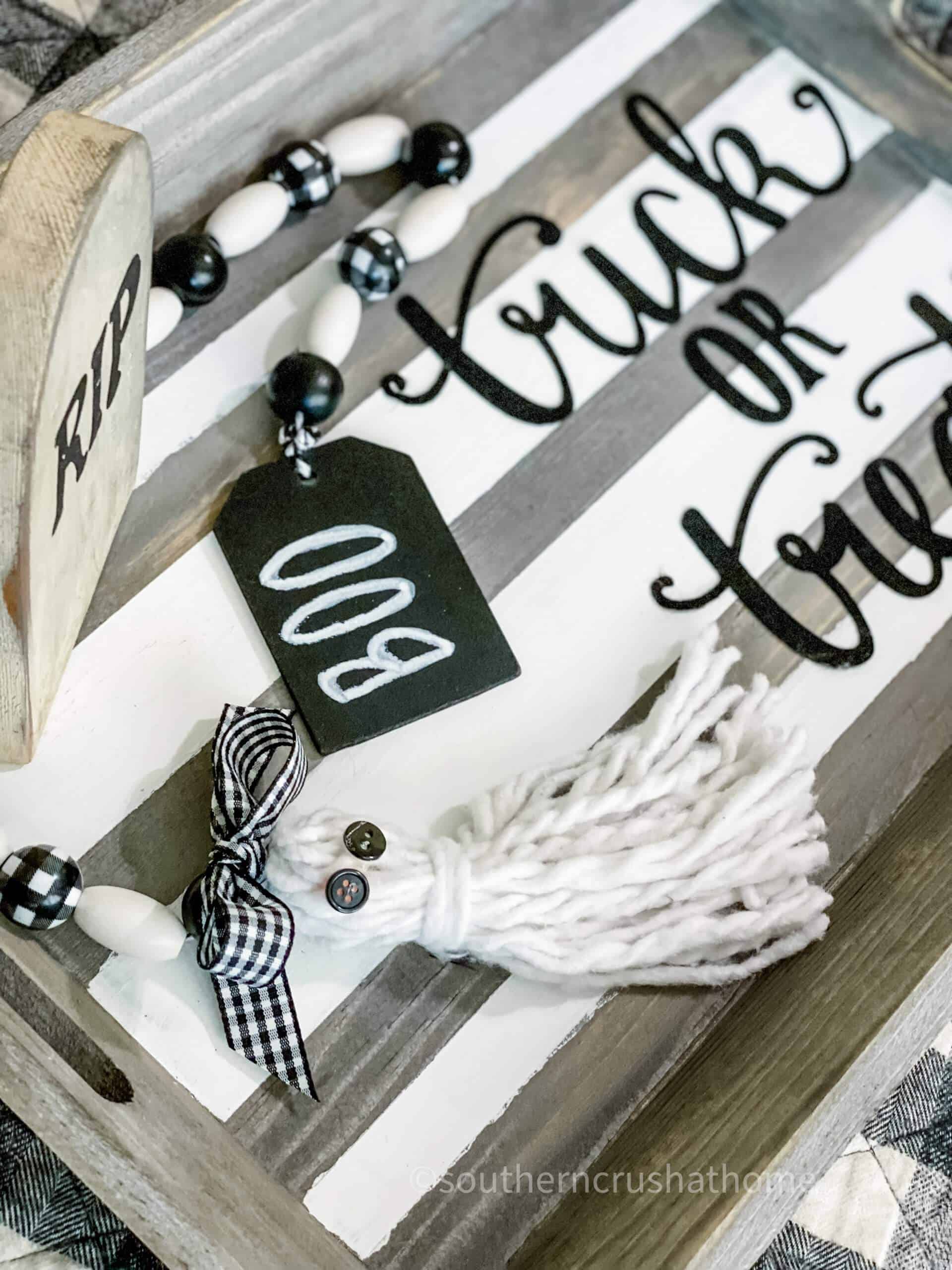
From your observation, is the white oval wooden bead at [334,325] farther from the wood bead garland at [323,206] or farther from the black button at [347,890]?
the black button at [347,890]

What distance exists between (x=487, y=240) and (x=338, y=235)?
0.38 feet

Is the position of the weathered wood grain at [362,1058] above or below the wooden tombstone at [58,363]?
below

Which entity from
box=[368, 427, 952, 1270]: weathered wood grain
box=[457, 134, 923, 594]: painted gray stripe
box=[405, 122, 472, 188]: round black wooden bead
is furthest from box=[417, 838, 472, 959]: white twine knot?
box=[405, 122, 472, 188]: round black wooden bead

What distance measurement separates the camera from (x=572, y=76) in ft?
3.23

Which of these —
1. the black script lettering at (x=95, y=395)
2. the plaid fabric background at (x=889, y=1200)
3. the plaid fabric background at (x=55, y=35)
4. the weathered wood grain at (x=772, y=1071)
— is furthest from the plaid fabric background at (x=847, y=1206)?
the plaid fabric background at (x=55, y=35)

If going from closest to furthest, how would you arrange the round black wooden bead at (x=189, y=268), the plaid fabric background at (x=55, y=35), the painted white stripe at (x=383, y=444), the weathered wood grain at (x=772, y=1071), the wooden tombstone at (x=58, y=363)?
the wooden tombstone at (x=58, y=363)
the weathered wood grain at (x=772, y=1071)
the painted white stripe at (x=383, y=444)
the round black wooden bead at (x=189, y=268)
the plaid fabric background at (x=55, y=35)

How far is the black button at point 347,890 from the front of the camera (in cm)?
65

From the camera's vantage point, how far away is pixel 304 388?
2.60 ft

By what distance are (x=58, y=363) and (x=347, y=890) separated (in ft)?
1.02

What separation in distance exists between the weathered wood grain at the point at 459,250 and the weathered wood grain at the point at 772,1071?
1.48ft

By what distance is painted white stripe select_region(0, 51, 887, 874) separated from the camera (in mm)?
714

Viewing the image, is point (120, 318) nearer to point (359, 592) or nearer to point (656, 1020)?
point (359, 592)

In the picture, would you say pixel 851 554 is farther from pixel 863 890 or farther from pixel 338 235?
pixel 338 235

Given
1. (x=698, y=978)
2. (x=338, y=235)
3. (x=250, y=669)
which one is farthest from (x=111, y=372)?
(x=698, y=978)
